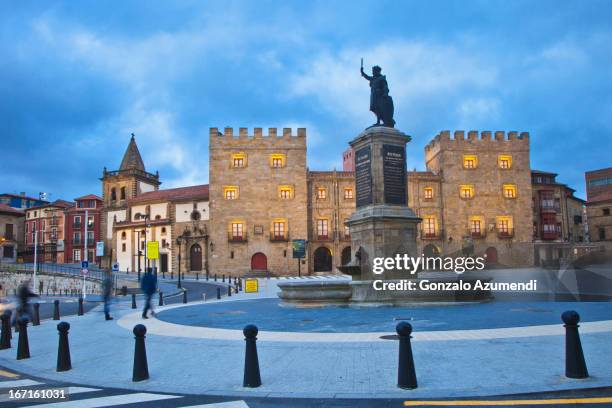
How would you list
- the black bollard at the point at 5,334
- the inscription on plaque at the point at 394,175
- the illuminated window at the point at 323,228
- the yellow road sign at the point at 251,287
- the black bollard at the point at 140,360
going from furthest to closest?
the illuminated window at the point at 323,228 → the yellow road sign at the point at 251,287 → the inscription on plaque at the point at 394,175 → the black bollard at the point at 5,334 → the black bollard at the point at 140,360

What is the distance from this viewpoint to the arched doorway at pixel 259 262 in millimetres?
53281

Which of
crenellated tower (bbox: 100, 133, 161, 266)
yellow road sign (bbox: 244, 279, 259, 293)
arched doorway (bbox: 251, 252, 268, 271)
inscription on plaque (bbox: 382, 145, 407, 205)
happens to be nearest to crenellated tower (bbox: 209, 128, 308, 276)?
arched doorway (bbox: 251, 252, 268, 271)

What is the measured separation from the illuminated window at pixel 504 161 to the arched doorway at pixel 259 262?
29.4 metres

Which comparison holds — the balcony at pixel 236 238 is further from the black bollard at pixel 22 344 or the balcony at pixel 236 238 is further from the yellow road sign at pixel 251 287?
the black bollard at pixel 22 344

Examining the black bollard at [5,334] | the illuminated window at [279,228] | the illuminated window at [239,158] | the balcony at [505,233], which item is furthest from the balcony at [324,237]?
the black bollard at [5,334]

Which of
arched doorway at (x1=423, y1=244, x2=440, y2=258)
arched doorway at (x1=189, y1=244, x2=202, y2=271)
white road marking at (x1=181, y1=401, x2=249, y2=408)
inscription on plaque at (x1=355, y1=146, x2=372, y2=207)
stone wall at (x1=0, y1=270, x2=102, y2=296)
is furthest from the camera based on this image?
arched doorway at (x1=189, y1=244, x2=202, y2=271)

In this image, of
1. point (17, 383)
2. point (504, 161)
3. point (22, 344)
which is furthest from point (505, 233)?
point (17, 383)

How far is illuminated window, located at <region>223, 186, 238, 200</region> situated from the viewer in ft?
176

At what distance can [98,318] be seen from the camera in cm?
1588

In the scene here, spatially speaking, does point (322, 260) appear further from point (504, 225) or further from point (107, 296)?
point (107, 296)

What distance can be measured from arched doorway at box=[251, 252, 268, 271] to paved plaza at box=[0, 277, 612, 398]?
137 ft

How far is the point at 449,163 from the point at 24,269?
160 feet

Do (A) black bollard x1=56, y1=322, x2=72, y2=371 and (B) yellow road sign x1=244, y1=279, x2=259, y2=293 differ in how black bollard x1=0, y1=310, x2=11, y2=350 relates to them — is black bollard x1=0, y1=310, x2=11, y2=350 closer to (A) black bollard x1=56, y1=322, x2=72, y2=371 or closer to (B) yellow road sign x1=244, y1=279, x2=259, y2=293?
(A) black bollard x1=56, y1=322, x2=72, y2=371

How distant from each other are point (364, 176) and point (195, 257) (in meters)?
43.5
